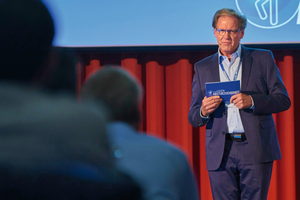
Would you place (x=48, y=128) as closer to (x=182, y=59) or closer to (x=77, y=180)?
(x=77, y=180)

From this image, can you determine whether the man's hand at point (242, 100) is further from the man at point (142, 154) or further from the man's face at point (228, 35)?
the man at point (142, 154)

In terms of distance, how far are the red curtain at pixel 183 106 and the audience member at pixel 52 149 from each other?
2.33 m

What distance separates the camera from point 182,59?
271 cm

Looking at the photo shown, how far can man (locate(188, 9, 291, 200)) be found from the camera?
→ 158 cm

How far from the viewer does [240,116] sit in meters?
1.66

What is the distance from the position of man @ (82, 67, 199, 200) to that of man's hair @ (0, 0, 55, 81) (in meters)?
0.17

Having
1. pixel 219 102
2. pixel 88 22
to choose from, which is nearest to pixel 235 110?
pixel 219 102

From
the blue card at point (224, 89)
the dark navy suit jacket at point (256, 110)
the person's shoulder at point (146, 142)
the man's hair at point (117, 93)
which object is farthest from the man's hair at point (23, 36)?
the dark navy suit jacket at point (256, 110)

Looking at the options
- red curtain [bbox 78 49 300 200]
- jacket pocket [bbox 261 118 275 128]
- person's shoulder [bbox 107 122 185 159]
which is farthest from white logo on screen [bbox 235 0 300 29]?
person's shoulder [bbox 107 122 185 159]

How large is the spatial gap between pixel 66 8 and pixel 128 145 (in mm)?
2387

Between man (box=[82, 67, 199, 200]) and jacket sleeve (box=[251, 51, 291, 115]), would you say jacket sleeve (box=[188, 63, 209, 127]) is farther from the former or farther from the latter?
man (box=[82, 67, 199, 200])

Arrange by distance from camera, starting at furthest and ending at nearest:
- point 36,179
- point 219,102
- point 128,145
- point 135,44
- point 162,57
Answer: point 162,57 → point 135,44 → point 219,102 → point 128,145 → point 36,179

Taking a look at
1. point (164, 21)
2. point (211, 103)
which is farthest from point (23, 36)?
point (164, 21)

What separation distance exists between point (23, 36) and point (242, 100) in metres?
1.34
